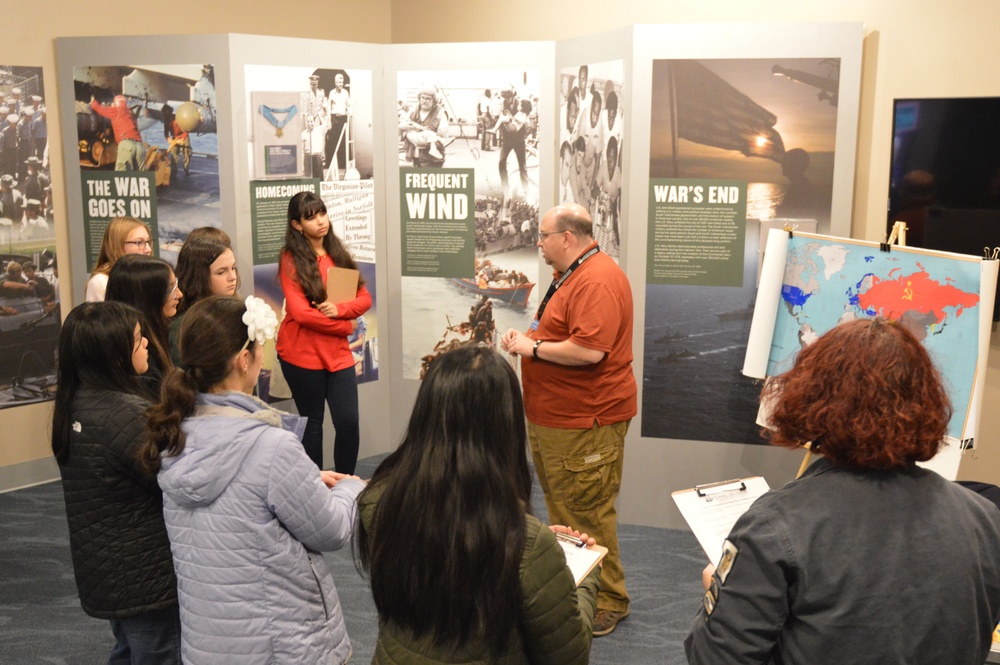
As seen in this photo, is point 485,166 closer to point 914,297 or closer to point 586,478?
point 586,478

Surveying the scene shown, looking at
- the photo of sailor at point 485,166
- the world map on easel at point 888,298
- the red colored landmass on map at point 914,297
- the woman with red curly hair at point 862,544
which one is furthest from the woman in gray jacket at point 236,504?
the photo of sailor at point 485,166

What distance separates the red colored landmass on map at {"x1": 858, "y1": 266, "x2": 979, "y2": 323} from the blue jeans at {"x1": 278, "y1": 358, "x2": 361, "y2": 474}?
2606 millimetres

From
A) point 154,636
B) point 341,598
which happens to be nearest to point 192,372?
A: point 154,636

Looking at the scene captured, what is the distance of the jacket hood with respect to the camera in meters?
2.07

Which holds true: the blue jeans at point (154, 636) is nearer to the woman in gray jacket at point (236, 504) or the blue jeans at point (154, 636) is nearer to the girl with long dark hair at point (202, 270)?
the woman in gray jacket at point (236, 504)

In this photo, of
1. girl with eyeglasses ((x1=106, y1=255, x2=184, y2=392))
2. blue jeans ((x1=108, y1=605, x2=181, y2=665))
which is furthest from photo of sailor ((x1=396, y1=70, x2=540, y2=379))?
blue jeans ((x1=108, y1=605, x2=181, y2=665))

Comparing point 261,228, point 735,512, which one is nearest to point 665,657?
point 735,512

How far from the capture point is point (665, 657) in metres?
3.55

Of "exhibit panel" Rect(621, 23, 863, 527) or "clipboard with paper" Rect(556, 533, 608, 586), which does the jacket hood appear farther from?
"exhibit panel" Rect(621, 23, 863, 527)

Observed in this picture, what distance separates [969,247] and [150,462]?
3.72m

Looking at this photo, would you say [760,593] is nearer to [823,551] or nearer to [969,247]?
[823,551]

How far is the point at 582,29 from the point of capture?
5598mm

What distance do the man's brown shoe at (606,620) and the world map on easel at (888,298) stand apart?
1209 millimetres

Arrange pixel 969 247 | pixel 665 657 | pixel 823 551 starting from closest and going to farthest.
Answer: pixel 823 551, pixel 665 657, pixel 969 247
